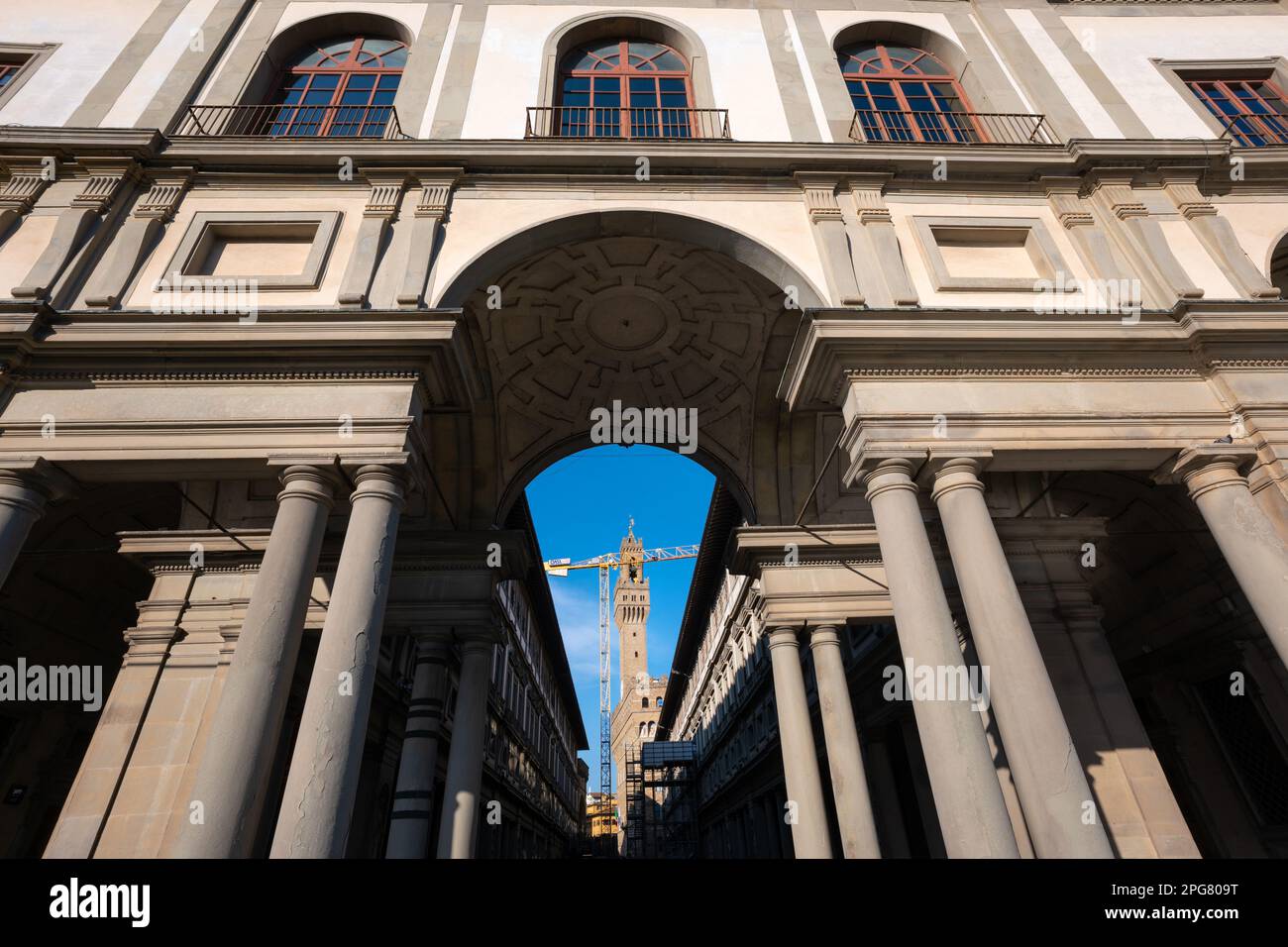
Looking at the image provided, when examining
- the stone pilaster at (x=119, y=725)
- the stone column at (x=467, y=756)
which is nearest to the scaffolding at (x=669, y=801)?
the stone column at (x=467, y=756)

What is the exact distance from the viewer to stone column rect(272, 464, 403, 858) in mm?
5793

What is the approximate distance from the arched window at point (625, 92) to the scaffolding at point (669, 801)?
138ft

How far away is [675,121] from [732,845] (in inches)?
1396

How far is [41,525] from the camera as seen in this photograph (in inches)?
498

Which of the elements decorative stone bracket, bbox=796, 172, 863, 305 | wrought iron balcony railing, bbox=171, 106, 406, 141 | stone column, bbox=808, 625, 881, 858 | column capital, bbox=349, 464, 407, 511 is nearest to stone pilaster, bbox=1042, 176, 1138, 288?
decorative stone bracket, bbox=796, 172, 863, 305

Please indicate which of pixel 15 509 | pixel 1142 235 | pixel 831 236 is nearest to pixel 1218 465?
pixel 1142 235

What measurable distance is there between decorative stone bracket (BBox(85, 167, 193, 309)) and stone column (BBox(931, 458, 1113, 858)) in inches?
436

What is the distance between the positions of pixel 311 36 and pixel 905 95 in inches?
474

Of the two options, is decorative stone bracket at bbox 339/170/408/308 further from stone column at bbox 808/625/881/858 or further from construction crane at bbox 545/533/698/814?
construction crane at bbox 545/533/698/814

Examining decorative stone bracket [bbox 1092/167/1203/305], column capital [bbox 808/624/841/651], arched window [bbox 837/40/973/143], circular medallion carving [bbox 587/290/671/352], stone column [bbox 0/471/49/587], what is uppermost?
arched window [bbox 837/40/973/143]

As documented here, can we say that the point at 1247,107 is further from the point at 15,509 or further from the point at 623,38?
the point at 15,509

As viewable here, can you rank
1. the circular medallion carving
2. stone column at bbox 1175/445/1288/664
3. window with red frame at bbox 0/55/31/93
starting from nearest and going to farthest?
1. stone column at bbox 1175/445/1288/664
2. window with red frame at bbox 0/55/31/93
3. the circular medallion carving

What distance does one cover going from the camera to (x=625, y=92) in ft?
41.9

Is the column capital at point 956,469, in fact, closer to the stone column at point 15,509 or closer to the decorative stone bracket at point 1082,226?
the decorative stone bracket at point 1082,226
